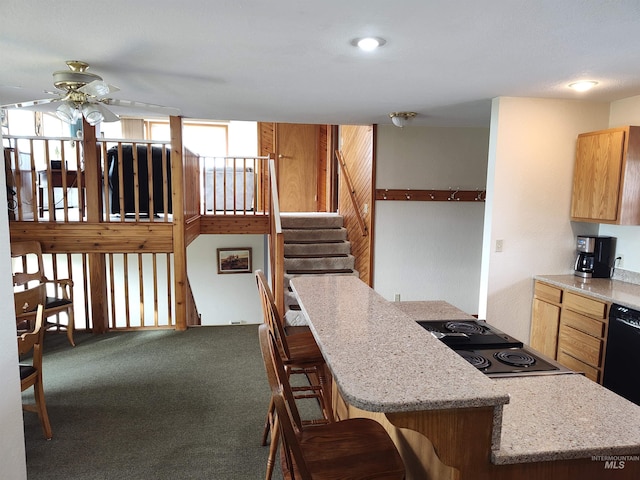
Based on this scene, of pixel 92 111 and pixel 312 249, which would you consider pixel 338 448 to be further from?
pixel 312 249

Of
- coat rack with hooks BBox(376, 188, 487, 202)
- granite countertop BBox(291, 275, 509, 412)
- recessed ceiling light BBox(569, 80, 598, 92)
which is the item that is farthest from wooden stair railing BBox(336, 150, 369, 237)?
granite countertop BBox(291, 275, 509, 412)

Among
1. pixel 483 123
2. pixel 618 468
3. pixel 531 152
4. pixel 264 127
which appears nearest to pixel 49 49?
pixel 618 468

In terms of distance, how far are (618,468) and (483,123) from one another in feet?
14.2

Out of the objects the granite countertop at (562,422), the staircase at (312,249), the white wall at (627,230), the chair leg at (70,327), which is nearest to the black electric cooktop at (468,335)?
the granite countertop at (562,422)

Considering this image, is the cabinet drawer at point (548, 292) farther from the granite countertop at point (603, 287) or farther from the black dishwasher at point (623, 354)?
the black dishwasher at point (623, 354)

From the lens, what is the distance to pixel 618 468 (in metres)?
1.18

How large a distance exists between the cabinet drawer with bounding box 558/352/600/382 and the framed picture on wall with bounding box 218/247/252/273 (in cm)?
537

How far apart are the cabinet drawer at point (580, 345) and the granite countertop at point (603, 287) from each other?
325 mm

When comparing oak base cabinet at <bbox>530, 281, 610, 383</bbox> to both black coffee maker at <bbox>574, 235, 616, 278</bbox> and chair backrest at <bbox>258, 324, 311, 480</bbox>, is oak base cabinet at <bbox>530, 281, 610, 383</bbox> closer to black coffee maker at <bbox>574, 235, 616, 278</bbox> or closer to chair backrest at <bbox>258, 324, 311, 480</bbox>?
black coffee maker at <bbox>574, 235, 616, 278</bbox>

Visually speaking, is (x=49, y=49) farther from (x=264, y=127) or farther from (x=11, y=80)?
(x=264, y=127)

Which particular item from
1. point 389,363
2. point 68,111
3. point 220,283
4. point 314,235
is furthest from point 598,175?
point 220,283

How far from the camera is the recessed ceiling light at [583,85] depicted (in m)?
2.94

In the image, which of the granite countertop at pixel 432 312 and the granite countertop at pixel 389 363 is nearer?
the granite countertop at pixel 389 363

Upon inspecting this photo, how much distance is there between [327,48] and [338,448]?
2.02 meters
